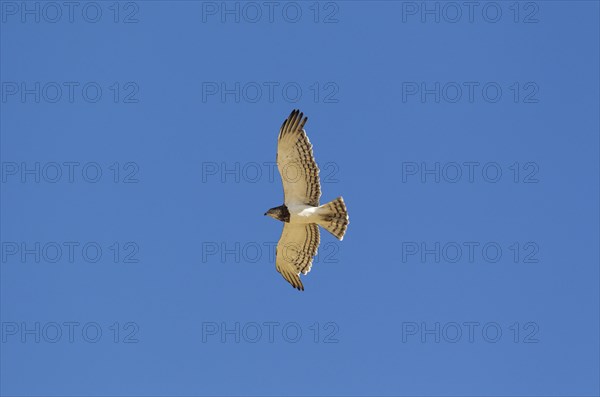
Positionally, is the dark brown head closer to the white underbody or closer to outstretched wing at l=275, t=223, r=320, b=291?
the white underbody

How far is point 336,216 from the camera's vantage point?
57.3ft

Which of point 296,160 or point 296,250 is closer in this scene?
point 296,160

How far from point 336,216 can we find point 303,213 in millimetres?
548

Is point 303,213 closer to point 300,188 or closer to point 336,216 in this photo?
point 300,188

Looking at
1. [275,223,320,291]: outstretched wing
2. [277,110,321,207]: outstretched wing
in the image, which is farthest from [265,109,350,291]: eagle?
[275,223,320,291]: outstretched wing

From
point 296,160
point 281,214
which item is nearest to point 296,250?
point 281,214

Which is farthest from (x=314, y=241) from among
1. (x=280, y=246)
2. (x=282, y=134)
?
(x=282, y=134)

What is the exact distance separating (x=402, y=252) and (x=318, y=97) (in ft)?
11.0

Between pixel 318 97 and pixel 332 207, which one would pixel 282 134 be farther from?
pixel 318 97

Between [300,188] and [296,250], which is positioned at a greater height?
[300,188]

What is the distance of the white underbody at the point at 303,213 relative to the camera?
17500 millimetres

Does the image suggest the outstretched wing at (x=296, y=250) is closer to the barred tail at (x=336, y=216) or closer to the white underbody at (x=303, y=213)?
the white underbody at (x=303, y=213)

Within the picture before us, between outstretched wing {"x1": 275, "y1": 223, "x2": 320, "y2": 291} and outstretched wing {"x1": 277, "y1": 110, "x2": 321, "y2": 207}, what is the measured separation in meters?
0.80

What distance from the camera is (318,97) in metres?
20.2
